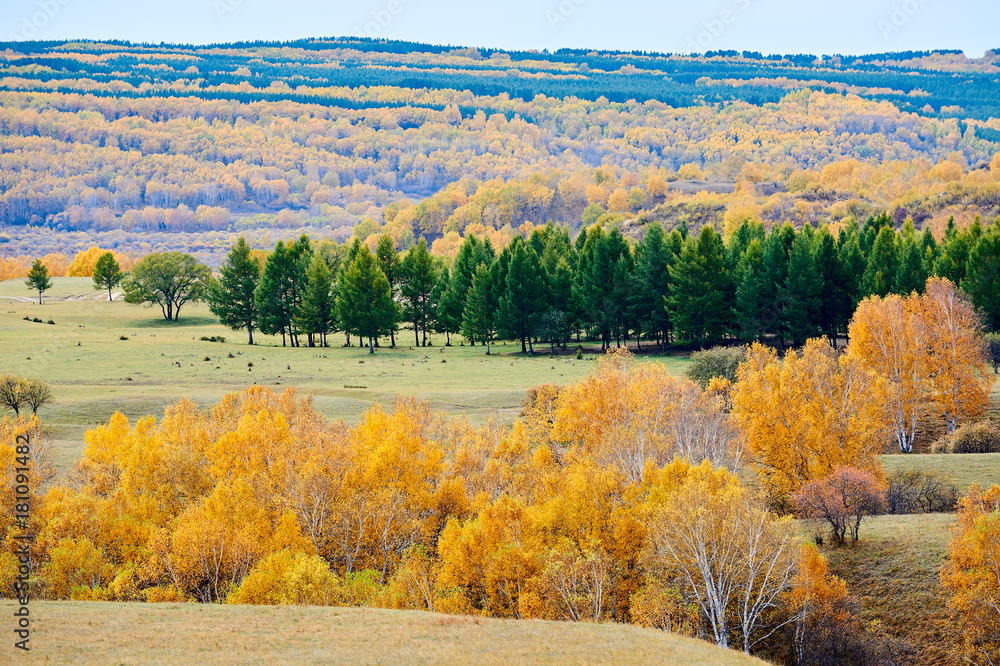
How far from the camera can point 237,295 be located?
102m

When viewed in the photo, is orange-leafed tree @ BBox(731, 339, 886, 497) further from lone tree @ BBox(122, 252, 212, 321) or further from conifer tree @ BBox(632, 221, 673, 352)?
lone tree @ BBox(122, 252, 212, 321)

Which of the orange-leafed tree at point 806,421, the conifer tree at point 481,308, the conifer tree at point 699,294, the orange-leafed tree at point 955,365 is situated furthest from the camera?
the conifer tree at point 481,308

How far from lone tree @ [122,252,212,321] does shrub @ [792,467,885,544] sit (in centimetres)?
9364

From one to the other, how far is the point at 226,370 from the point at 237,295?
98.3 feet

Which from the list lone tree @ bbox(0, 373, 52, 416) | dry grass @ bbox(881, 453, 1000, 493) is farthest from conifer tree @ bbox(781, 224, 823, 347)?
lone tree @ bbox(0, 373, 52, 416)

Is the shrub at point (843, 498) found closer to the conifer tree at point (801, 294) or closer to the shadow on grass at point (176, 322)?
the conifer tree at point (801, 294)

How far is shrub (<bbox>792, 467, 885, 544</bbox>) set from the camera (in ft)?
119

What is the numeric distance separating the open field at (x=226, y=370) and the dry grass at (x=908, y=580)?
2595cm

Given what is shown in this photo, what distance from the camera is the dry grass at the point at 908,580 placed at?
3047 cm

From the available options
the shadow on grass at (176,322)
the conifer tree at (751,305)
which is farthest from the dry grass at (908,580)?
the shadow on grass at (176,322)

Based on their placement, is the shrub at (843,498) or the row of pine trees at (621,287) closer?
the shrub at (843,498)

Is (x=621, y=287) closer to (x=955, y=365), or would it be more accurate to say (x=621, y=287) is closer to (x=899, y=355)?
(x=899, y=355)

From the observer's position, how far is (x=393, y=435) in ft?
139

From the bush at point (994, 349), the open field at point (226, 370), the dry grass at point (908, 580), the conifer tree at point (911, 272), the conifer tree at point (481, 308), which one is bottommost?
the dry grass at point (908, 580)
